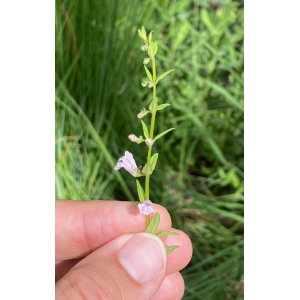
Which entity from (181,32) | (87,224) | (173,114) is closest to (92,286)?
(87,224)

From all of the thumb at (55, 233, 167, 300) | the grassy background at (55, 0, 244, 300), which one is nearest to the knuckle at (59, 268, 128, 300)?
the thumb at (55, 233, 167, 300)

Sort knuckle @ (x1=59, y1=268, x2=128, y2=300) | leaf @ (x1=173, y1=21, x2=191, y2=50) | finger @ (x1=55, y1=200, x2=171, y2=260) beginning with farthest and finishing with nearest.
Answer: leaf @ (x1=173, y1=21, x2=191, y2=50), finger @ (x1=55, y1=200, x2=171, y2=260), knuckle @ (x1=59, y1=268, x2=128, y2=300)

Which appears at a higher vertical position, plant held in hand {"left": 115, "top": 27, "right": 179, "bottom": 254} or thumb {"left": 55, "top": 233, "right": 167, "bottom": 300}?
plant held in hand {"left": 115, "top": 27, "right": 179, "bottom": 254}

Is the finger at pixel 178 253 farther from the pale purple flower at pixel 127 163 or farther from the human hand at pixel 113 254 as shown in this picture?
the pale purple flower at pixel 127 163

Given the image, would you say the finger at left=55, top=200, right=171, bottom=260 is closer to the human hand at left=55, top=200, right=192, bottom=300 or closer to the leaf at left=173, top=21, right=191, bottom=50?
the human hand at left=55, top=200, right=192, bottom=300

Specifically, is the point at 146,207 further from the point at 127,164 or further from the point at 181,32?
the point at 181,32

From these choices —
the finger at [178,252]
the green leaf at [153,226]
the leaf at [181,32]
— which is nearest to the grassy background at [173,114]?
the leaf at [181,32]
